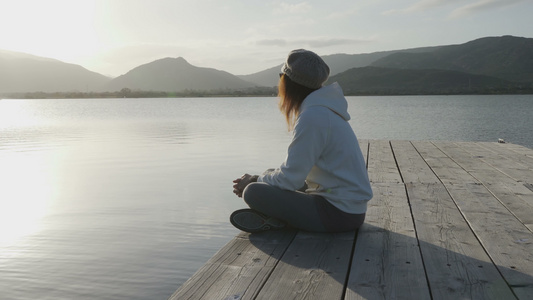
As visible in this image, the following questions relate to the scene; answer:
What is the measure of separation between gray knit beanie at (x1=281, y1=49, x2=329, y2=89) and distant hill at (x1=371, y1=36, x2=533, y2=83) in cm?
13564

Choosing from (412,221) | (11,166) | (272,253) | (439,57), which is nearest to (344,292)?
(272,253)

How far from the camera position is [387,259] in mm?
2783

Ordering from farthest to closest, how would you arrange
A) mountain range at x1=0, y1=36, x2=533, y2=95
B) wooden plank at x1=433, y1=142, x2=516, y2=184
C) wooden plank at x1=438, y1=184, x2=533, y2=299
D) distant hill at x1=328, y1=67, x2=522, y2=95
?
mountain range at x1=0, y1=36, x2=533, y2=95
distant hill at x1=328, y1=67, x2=522, y2=95
wooden plank at x1=433, y1=142, x2=516, y2=184
wooden plank at x1=438, y1=184, x2=533, y2=299

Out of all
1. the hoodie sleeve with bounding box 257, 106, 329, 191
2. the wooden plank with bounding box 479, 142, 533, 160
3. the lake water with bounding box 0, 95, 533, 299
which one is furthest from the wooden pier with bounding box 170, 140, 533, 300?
the wooden plank with bounding box 479, 142, 533, 160

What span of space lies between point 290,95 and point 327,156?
1.63 feet

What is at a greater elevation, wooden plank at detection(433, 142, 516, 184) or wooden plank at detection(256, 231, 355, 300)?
wooden plank at detection(256, 231, 355, 300)

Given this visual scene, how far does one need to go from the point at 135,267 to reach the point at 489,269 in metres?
3.18

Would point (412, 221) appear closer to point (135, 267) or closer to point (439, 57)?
point (135, 267)

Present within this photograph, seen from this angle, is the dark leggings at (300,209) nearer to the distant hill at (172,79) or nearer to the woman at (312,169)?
the woman at (312,169)

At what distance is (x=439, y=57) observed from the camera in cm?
15900

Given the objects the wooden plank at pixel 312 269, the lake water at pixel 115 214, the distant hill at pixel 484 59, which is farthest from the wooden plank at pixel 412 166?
the distant hill at pixel 484 59

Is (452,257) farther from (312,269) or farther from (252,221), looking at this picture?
(252,221)

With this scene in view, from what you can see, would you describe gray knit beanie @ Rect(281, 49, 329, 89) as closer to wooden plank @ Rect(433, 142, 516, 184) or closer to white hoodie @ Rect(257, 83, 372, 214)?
white hoodie @ Rect(257, 83, 372, 214)

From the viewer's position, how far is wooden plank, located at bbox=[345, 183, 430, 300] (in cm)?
232
